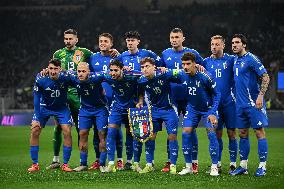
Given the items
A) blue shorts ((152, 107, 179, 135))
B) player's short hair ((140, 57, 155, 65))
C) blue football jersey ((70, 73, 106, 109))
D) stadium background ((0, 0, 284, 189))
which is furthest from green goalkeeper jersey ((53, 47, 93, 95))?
stadium background ((0, 0, 284, 189))

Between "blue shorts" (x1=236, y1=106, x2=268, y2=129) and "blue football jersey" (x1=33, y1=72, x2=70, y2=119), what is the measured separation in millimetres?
3134

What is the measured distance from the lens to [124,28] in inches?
1436

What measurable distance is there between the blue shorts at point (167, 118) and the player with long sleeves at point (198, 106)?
0.27 meters

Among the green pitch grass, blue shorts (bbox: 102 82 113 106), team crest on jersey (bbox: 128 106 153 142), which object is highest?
blue shorts (bbox: 102 82 113 106)

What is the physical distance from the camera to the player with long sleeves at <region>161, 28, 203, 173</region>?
430 inches

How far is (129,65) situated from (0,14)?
98.7 feet

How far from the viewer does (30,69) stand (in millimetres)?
35125

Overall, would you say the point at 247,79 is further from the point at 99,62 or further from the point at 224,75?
the point at 99,62

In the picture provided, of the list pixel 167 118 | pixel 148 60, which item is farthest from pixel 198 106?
pixel 148 60

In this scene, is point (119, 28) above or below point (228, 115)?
above

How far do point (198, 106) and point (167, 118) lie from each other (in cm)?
63

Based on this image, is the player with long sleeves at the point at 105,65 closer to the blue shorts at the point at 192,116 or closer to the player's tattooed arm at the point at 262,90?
the blue shorts at the point at 192,116

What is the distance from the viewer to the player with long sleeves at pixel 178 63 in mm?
10930

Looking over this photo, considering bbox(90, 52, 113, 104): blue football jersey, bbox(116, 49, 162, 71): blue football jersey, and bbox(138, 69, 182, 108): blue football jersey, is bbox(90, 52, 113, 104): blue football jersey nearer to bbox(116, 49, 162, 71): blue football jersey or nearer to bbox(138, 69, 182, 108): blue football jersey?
bbox(116, 49, 162, 71): blue football jersey
